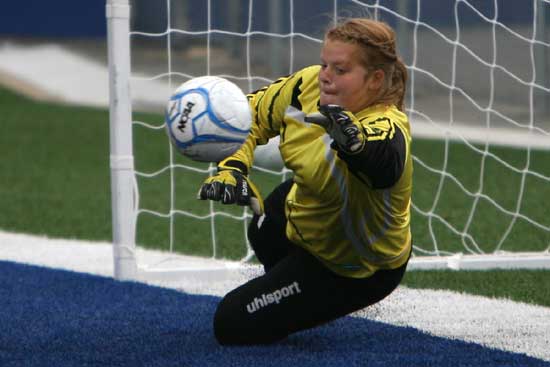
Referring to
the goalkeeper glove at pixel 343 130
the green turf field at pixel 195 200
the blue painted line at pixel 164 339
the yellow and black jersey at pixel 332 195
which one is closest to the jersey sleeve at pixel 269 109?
the yellow and black jersey at pixel 332 195

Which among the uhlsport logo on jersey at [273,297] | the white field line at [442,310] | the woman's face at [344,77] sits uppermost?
the woman's face at [344,77]

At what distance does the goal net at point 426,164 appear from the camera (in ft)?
17.7

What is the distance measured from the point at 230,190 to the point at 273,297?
508mm

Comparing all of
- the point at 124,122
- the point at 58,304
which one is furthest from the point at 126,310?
the point at 124,122

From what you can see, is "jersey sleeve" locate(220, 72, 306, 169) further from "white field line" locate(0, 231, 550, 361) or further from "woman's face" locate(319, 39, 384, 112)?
"white field line" locate(0, 231, 550, 361)

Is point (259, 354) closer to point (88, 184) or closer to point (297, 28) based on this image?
point (88, 184)

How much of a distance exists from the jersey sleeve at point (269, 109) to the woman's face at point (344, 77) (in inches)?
16.6

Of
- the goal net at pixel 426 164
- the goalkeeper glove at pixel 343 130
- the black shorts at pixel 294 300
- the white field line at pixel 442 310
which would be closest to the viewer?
the goalkeeper glove at pixel 343 130

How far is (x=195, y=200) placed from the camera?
8.15 meters

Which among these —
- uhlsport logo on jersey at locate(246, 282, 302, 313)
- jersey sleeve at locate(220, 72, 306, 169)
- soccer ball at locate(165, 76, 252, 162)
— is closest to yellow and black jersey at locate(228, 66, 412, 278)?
jersey sleeve at locate(220, 72, 306, 169)

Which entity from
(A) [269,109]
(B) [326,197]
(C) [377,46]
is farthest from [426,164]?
(C) [377,46]

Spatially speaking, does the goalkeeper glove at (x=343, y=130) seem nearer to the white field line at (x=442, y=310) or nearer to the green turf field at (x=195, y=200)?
the white field line at (x=442, y=310)

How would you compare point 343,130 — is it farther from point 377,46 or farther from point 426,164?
point 426,164

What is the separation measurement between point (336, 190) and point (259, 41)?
57.8ft
